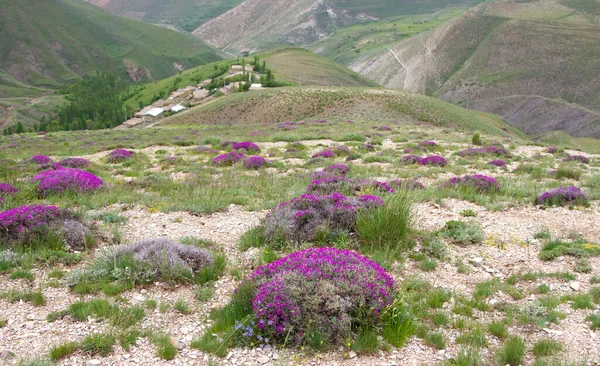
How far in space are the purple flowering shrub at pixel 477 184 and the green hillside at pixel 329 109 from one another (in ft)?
150

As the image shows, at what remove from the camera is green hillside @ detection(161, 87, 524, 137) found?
6184 centimetres

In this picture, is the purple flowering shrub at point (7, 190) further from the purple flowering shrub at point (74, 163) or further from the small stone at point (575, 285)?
the small stone at point (575, 285)

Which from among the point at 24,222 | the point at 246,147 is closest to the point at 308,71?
the point at 246,147

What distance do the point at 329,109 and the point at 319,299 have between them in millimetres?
62957

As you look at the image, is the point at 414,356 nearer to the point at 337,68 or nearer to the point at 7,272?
the point at 7,272

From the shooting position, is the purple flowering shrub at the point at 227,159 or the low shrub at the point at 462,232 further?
the purple flowering shrub at the point at 227,159

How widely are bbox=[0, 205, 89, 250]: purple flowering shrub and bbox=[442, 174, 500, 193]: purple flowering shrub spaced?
10.4 m

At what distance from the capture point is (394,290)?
19.1 ft

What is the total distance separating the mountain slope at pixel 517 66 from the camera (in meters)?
119

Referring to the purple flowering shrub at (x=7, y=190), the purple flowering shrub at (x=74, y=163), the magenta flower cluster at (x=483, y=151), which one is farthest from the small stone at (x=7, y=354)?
the magenta flower cluster at (x=483, y=151)

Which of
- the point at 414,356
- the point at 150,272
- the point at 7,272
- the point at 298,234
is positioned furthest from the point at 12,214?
the point at 414,356

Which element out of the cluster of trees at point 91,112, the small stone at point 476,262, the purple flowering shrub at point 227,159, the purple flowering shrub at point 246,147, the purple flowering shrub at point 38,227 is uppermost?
the purple flowering shrub at point 38,227

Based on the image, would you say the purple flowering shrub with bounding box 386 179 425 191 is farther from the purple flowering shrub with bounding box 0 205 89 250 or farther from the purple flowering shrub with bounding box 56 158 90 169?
the purple flowering shrub with bounding box 56 158 90 169

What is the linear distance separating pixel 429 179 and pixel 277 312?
1158 cm
